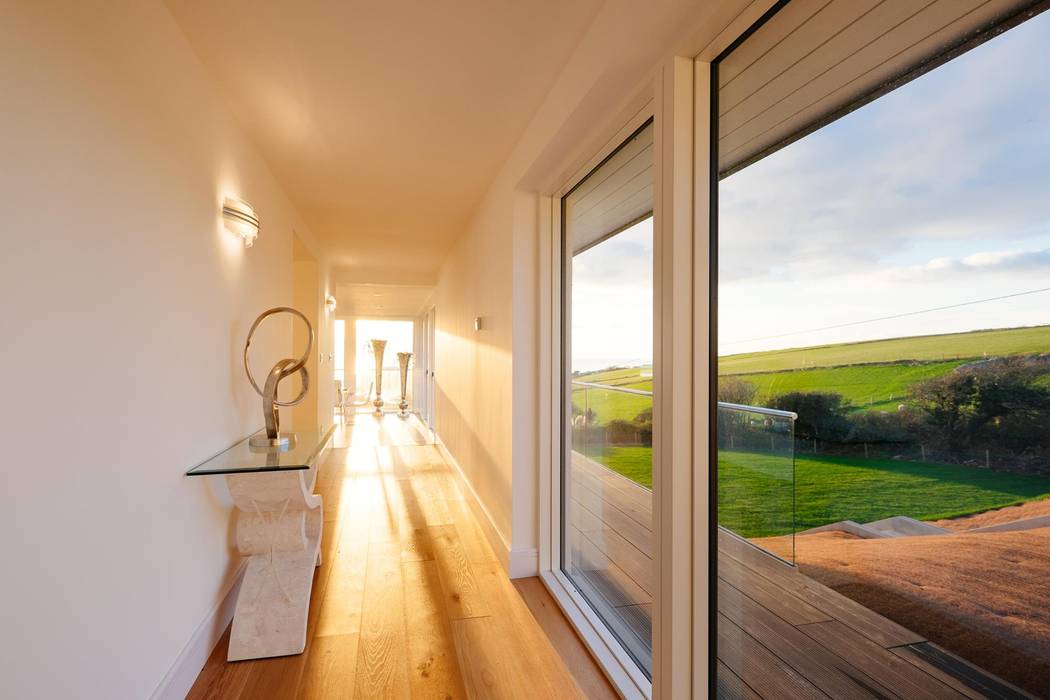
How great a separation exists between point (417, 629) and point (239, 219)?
81.0 inches

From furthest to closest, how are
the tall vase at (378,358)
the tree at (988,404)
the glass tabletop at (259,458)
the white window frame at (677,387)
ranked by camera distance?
the tall vase at (378,358) < the glass tabletop at (259,458) < the white window frame at (677,387) < the tree at (988,404)

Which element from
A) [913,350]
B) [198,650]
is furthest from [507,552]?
[913,350]

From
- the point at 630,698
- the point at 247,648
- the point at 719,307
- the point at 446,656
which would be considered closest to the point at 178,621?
the point at 247,648

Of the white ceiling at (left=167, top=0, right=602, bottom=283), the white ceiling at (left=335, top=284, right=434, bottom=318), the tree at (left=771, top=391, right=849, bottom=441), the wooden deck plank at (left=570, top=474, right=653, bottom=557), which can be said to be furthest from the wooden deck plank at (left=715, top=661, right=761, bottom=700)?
the white ceiling at (left=335, top=284, right=434, bottom=318)

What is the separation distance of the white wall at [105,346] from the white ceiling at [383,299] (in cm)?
564

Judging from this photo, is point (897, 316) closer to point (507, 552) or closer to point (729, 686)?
point (729, 686)

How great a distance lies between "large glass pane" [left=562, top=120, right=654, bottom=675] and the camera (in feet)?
6.73

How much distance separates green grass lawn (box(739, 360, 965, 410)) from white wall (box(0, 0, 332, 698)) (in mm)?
1709

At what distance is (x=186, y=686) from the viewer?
6.55 ft

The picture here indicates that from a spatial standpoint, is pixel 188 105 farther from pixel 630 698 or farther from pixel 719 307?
pixel 630 698

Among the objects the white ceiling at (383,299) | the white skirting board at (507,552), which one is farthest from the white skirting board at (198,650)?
the white ceiling at (383,299)

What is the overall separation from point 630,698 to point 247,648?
1547 millimetres

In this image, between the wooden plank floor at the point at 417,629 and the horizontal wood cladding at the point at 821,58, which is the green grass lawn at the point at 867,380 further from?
the wooden plank floor at the point at 417,629

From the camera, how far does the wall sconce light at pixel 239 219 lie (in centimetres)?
254
